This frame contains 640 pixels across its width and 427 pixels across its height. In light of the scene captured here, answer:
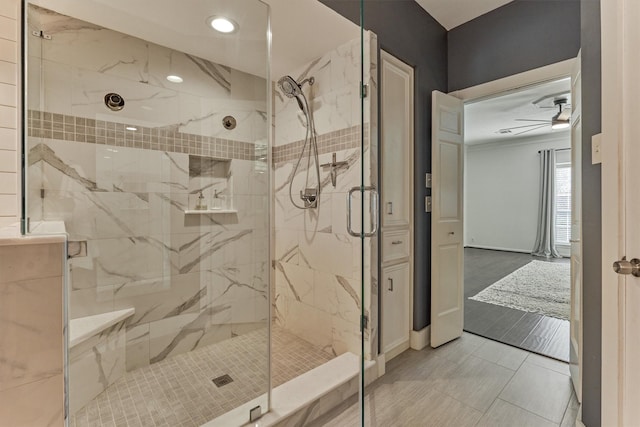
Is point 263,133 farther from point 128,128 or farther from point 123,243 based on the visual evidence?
point 123,243

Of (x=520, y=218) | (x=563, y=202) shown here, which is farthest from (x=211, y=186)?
(x=563, y=202)

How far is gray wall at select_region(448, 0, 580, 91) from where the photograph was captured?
1877 millimetres

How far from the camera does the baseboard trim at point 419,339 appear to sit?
2.18 meters

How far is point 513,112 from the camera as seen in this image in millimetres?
4523

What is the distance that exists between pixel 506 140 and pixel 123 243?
7552 millimetres

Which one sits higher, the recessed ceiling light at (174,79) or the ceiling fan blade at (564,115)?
the ceiling fan blade at (564,115)

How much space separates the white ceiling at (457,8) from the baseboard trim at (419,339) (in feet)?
8.41

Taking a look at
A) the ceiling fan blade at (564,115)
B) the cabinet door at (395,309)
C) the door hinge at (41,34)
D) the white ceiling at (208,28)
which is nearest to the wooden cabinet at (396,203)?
the cabinet door at (395,309)

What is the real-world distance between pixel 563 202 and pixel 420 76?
5789 millimetres

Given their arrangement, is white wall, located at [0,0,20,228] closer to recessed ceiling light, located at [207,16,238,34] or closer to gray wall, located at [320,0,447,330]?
recessed ceiling light, located at [207,16,238,34]

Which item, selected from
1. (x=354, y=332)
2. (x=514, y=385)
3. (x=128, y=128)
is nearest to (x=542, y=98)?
(x=514, y=385)

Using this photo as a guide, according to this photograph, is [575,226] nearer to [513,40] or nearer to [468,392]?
[468,392]

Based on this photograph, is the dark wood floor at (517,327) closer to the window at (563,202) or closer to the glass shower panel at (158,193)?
the glass shower panel at (158,193)
